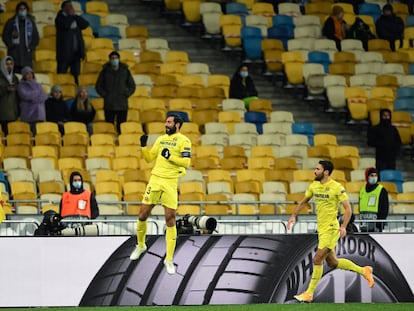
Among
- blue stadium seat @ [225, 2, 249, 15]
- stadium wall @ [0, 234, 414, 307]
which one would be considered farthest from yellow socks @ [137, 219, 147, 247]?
blue stadium seat @ [225, 2, 249, 15]

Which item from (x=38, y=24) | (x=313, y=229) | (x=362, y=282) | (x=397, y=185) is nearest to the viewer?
Answer: (x=362, y=282)

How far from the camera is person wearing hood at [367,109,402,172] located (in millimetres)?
29141

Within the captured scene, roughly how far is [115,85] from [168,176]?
901 cm

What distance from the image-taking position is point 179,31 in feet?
109

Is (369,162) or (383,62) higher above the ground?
(383,62)

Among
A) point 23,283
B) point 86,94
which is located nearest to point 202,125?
point 86,94

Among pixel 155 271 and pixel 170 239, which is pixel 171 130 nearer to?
pixel 170 239

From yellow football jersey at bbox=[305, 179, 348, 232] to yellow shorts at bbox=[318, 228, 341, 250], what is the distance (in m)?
0.06

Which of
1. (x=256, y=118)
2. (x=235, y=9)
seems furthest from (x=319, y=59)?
(x=256, y=118)

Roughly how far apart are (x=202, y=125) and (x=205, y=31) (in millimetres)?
3491

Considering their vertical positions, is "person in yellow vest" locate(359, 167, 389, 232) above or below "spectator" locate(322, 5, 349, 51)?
below

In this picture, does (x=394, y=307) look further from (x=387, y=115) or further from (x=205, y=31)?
(x=205, y=31)

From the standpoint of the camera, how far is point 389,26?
1299 inches

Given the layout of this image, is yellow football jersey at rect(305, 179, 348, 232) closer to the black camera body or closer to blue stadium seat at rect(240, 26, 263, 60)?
the black camera body
